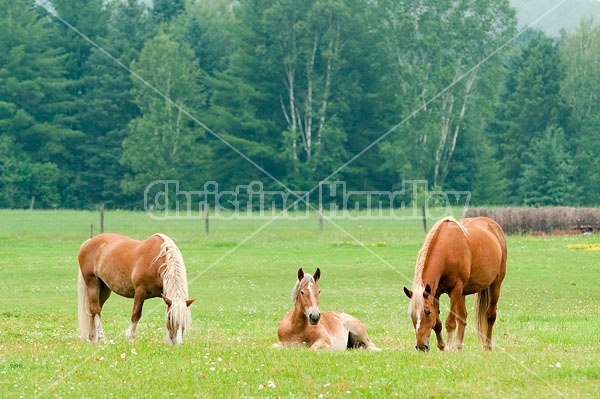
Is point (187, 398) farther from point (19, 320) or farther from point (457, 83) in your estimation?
point (457, 83)

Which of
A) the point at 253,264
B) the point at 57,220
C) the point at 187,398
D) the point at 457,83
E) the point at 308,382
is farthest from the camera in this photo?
the point at 457,83

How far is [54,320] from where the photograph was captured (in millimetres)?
15961

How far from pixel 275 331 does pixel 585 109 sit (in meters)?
55.6

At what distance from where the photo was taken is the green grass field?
30.5 ft

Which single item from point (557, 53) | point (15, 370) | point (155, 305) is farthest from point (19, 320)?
point (557, 53)

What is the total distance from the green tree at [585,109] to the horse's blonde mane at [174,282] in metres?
52.0

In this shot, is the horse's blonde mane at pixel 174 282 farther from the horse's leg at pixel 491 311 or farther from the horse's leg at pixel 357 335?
the horse's leg at pixel 491 311

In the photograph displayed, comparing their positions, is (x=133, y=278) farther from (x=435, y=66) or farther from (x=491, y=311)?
→ (x=435, y=66)

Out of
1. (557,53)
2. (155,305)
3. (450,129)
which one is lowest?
(155,305)

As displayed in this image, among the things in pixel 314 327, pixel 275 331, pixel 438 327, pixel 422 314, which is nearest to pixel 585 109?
pixel 275 331

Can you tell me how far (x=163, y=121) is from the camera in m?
58.9

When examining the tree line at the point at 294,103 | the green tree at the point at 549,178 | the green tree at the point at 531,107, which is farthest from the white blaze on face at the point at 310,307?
the green tree at the point at 531,107

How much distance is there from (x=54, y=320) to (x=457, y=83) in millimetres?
45659

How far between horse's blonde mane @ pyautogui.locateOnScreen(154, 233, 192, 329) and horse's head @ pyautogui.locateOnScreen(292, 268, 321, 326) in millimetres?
1430
